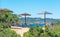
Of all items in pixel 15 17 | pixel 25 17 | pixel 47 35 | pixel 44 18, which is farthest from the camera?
pixel 25 17

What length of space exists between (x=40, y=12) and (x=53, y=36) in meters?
14.3

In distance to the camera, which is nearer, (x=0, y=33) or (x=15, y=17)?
(x=0, y=33)

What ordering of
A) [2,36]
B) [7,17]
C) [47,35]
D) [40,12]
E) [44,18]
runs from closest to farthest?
[2,36], [47,35], [7,17], [40,12], [44,18]

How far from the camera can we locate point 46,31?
16.8ft

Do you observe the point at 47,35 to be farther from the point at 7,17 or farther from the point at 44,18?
the point at 44,18

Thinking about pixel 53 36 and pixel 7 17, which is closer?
pixel 53 36

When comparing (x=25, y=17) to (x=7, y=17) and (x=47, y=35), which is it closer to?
(x=7, y=17)

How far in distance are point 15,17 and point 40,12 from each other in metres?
3.11

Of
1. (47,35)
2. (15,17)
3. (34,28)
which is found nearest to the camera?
(47,35)

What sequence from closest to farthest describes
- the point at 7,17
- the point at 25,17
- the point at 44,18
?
the point at 7,17
the point at 44,18
the point at 25,17

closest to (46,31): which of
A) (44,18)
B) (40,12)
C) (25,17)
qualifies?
(40,12)

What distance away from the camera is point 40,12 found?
1925 cm

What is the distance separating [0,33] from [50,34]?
1316 mm

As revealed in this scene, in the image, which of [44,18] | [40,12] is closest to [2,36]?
[40,12]
